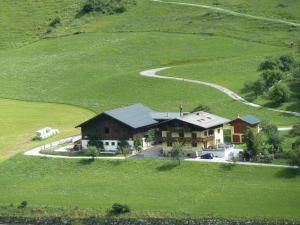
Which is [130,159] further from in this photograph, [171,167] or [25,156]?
[25,156]

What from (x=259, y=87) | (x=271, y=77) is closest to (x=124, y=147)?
(x=259, y=87)

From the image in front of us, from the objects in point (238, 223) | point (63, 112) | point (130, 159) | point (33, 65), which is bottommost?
point (238, 223)

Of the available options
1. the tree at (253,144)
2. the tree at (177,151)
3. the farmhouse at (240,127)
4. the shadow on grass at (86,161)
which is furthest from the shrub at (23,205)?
the farmhouse at (240,127)

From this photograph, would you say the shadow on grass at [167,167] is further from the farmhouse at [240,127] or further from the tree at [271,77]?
the tree at [271,77]

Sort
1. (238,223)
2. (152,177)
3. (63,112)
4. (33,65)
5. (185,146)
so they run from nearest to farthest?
1. (238,223)
2. (152,177)
3. (185,146)
4. (63,112)
5. (33,65)

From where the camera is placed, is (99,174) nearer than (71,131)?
Yes

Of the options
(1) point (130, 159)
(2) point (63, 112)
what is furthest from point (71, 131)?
(1) point (130, 159)

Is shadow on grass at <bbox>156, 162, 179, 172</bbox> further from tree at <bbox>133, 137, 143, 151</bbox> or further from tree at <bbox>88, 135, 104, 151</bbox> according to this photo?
tree at <bbox>88, 135, 104, 151</bbox>

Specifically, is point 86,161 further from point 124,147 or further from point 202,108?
point 202,108
